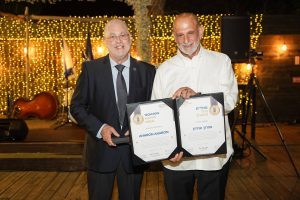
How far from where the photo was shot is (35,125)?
9.73 metres

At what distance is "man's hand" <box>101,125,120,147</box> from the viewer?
101 inches

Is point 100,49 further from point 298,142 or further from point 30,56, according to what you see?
point 298,142

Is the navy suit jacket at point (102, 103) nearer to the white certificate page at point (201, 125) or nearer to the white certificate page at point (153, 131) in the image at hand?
the white certificate page at point (153, 131)

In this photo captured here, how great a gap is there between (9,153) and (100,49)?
462 centimetres

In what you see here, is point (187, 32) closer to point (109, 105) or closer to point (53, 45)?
point (109, 105)

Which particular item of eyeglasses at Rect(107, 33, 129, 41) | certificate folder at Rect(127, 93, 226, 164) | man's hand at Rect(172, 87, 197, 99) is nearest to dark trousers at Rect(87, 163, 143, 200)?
certificate folder at Rect(127, 93, 226, 164)

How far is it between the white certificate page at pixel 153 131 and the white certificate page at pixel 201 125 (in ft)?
0.24

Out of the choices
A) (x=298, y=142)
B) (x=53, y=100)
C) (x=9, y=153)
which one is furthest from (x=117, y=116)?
(x=53, y=100)

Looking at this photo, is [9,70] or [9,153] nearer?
[9,153]

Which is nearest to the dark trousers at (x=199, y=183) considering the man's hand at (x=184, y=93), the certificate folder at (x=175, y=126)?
the certificate folder at (x=175, y=126)

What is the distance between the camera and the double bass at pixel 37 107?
8.74m

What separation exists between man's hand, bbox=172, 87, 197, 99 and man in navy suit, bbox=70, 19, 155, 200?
1.40 ft

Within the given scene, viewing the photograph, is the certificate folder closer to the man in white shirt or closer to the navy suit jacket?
the man in white shirt

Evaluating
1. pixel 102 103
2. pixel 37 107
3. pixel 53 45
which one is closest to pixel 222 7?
pixel 53 45
